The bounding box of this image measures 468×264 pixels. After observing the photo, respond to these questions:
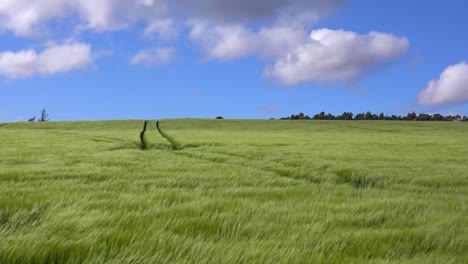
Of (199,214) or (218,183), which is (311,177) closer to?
(218,183)

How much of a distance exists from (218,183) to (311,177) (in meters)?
3.53

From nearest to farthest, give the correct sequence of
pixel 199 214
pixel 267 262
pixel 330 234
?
pixel 267 262 < pixel 330 234 < pixel 199 214

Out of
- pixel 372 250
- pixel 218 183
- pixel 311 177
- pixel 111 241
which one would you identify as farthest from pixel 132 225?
pixel 311 177

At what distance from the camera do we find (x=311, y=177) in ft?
41.7

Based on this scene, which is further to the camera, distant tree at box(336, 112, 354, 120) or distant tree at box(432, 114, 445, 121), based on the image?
distant tree at box(336, 112, 354, 120)

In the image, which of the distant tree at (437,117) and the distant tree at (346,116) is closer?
the distant tree at (437,117)

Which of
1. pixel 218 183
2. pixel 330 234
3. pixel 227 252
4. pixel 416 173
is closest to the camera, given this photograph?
pixel 227 252

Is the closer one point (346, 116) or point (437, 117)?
point (437, 117)

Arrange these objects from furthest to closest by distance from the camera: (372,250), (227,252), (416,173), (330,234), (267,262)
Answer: (416,173), (330,234), (372,250), (227,252), (267,262)

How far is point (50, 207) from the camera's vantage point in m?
6.04

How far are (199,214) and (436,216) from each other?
3072 mm

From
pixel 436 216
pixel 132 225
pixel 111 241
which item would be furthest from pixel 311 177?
pixel 111 241

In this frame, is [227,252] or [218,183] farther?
[218,183]

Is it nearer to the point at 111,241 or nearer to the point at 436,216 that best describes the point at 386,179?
the point at 436,216
